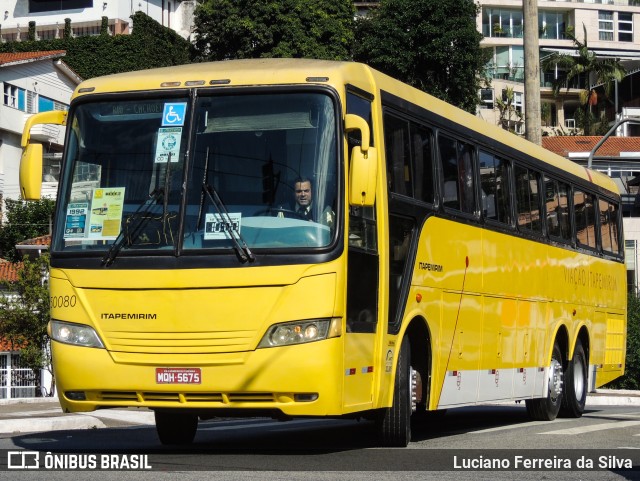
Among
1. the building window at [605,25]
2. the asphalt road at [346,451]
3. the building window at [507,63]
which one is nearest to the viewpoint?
the asphalt road at [346,451]

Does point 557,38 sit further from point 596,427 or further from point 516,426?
point 596,427

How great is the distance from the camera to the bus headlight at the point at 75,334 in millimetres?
11016

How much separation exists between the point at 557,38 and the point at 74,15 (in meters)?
39.0

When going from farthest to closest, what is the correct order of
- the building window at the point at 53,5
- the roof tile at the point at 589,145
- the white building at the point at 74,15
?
1. the building window at the point at 53,5
2. the white building at the point at 74,15
3. the roof tile at the point at 589,145

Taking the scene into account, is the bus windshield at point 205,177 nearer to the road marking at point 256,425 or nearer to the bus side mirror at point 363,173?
the bus side mirror at point 363,173

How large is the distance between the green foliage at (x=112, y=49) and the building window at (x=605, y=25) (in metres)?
39.2

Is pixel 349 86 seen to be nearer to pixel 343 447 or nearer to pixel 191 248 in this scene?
pixel 191 248

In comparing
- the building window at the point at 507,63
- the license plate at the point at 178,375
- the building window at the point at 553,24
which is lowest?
the license plate at the point at 178,375

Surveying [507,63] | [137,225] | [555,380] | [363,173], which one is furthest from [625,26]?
[137,225]

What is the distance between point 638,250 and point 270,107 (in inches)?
2143

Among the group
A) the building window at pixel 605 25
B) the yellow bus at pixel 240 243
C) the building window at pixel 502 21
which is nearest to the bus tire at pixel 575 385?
the yellow bus at pixel 240 243

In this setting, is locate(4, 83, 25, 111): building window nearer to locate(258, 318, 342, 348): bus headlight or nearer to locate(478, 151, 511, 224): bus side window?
locate(478, 151, 511, 224): bus side window

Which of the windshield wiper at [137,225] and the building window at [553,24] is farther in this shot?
the building window at [553,24]
